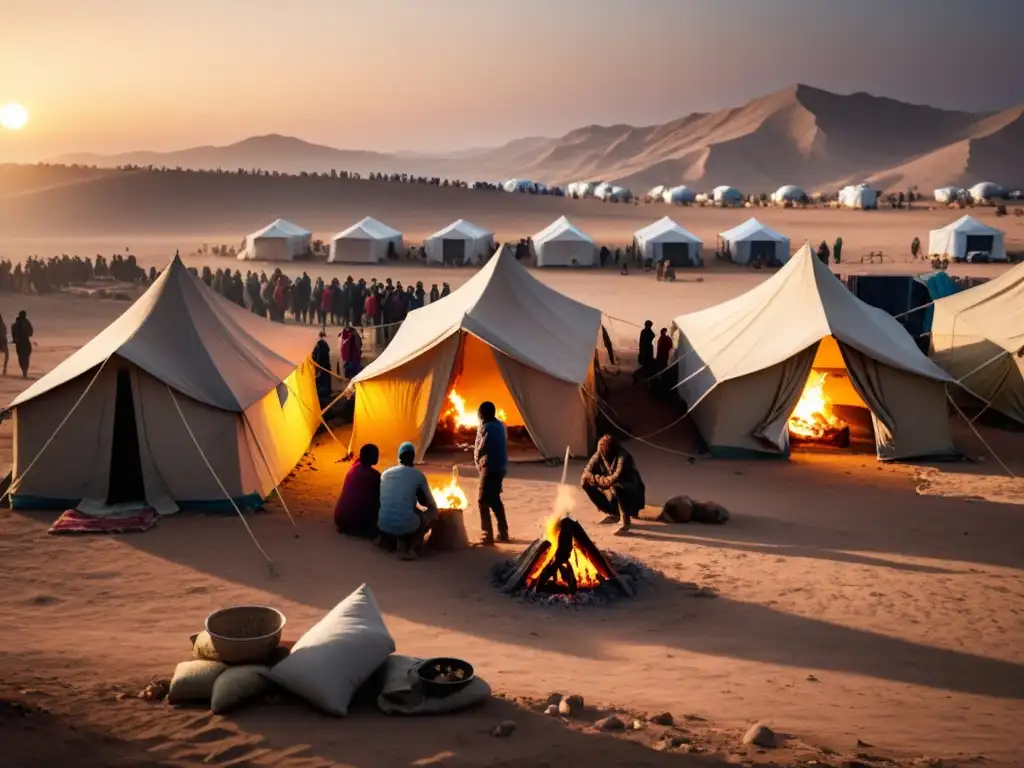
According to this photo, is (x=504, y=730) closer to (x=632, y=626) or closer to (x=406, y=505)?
(x=632, y=626)

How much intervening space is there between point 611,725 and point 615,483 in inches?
200

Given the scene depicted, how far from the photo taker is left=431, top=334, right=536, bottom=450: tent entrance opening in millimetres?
14822

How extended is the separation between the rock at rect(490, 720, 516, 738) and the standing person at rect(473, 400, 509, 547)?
4642 mm

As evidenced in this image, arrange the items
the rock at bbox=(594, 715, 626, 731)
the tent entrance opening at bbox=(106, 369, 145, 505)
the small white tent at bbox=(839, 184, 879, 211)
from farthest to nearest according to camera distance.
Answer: the small white tent at bbox=(839, 184, 879, 211), the tent entrance opening at bbox=(106, 369, 145, 505), the rock at bbox=(594, 715, 626, 731)

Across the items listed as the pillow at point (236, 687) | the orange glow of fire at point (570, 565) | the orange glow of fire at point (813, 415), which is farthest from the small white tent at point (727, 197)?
the pillow at point (236, 687)

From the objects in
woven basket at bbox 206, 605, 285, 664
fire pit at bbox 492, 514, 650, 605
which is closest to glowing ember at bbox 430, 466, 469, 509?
fire pit at bbox 492, 514, 650, 605

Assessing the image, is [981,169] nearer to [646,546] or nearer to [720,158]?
[720,158]

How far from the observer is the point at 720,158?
12375cm

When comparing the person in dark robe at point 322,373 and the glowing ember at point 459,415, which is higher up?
the person in dark robe at point 322,373

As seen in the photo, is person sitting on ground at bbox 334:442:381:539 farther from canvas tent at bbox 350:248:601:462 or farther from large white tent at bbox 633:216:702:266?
large white tent at bbox 633:216:702:266

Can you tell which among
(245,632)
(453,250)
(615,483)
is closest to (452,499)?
(615,483)

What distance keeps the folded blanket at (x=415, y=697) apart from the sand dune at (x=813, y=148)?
101701 mm

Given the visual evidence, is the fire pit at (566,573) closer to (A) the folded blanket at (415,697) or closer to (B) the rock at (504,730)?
(A) the folded blanket at (415,697)

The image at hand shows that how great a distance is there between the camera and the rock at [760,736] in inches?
228
